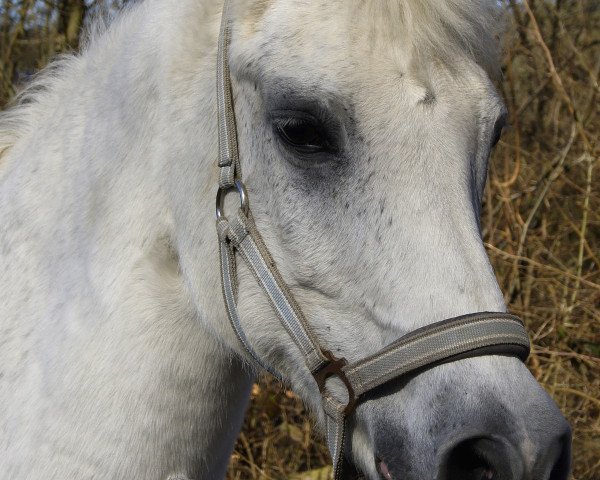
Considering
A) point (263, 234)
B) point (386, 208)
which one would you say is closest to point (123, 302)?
point (263, 234)

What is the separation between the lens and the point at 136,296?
2002 millimetres

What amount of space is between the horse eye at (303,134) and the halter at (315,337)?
0.17 metres

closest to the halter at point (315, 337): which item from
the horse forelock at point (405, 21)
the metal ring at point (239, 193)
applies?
the metal ring at point (239, 193)

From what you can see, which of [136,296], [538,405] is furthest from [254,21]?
[538,405]

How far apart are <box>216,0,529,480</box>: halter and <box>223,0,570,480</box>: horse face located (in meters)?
0.03

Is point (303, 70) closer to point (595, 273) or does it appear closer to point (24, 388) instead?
point (24, 388)

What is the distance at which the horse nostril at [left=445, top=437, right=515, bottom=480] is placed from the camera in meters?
1.49

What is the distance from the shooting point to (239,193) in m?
1.91

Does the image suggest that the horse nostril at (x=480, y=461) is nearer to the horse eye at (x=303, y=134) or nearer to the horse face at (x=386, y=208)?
the horse face at (x=386, y=208)

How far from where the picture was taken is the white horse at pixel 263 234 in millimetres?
1604

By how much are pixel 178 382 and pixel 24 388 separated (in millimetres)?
389

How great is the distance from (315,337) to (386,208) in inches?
13.6

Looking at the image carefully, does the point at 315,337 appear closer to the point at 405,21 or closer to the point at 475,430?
the point at 475,430

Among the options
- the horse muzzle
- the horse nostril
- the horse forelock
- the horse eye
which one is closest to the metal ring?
the horse eye
